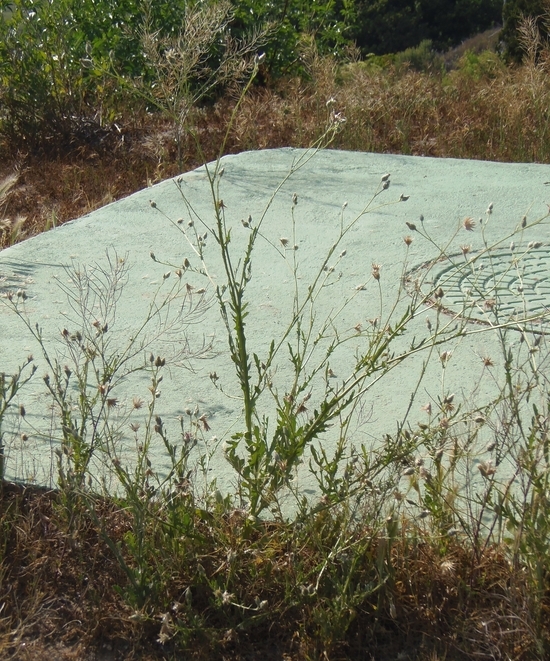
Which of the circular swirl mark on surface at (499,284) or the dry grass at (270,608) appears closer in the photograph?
the dry grass at (270,608)

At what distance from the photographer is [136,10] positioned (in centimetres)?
822

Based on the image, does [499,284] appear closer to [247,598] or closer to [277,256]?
[277,256]

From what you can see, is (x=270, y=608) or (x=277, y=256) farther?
(x=277, y=256)

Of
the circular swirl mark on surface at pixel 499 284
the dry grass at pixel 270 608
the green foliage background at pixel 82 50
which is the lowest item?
the dry grass at pixel 270 608

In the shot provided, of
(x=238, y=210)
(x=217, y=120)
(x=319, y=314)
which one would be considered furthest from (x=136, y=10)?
(x=319, y=314)

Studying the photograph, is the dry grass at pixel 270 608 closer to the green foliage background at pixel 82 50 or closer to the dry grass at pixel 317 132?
the dry grass at pixel 317 132

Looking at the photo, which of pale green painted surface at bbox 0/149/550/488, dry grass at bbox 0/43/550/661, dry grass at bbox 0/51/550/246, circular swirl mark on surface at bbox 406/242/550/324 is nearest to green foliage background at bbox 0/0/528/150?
dry grass at bbox 0/51/550/246

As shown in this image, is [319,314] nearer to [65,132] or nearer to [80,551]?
[80,551]

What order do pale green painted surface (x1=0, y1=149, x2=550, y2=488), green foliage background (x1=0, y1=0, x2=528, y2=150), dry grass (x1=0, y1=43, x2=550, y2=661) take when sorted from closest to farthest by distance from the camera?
dry grass (x1=0, y1=43, x2=550, y2=661) → pale green painted surface (x1=0, y1=149, x2=550, y2=488) → green foliage background (x1=0, y1=0, x2=528, y2=150)

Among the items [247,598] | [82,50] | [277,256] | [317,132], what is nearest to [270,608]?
[247,598]

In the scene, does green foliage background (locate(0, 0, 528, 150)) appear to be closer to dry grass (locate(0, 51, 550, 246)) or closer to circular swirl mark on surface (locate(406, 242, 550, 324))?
dry grass (locate(0, 51, 550, 246))

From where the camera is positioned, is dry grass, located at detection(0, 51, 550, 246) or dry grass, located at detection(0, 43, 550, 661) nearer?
dry grass, located at detection(0, 43, 550, 661)

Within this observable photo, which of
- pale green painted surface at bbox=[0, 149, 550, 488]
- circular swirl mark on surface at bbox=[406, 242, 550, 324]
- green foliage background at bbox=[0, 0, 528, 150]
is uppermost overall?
green foliage background at bbox=[0, 0, 528, 150]

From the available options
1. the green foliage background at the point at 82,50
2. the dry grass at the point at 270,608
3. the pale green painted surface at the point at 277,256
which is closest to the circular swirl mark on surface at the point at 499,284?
the pale green painted surface at the point at 277,256
